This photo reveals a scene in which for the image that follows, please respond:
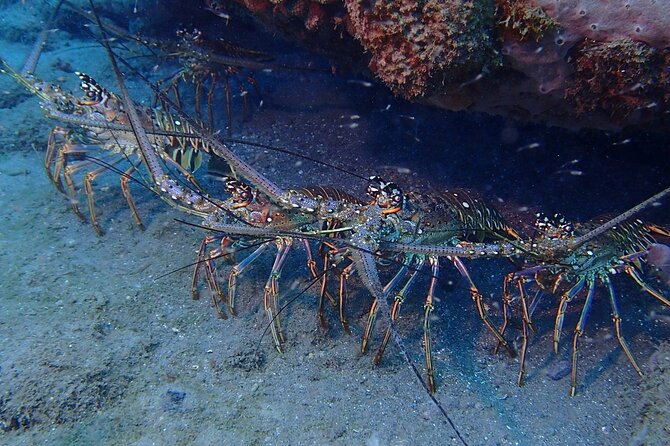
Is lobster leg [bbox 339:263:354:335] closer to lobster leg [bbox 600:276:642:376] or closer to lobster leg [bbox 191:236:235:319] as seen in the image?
lobster leg [bbox 191:236:235:319]

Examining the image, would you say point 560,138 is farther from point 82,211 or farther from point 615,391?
point 82,211

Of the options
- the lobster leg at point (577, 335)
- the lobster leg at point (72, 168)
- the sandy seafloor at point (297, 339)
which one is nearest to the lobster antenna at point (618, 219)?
the lobster leg at point (577, 335)

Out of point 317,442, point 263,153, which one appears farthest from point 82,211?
point 317,442

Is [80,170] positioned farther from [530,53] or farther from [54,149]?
[530,53]

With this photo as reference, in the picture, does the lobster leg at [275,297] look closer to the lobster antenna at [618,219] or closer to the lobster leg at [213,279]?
the lobster leg at [213,279]

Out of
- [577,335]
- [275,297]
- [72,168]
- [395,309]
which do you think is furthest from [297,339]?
[72,168]

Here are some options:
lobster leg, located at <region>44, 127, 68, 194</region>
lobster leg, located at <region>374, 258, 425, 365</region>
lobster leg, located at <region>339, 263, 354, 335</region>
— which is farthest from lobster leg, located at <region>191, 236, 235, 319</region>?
lobster leg, located at <region>44, 127, 68, 194</region>
